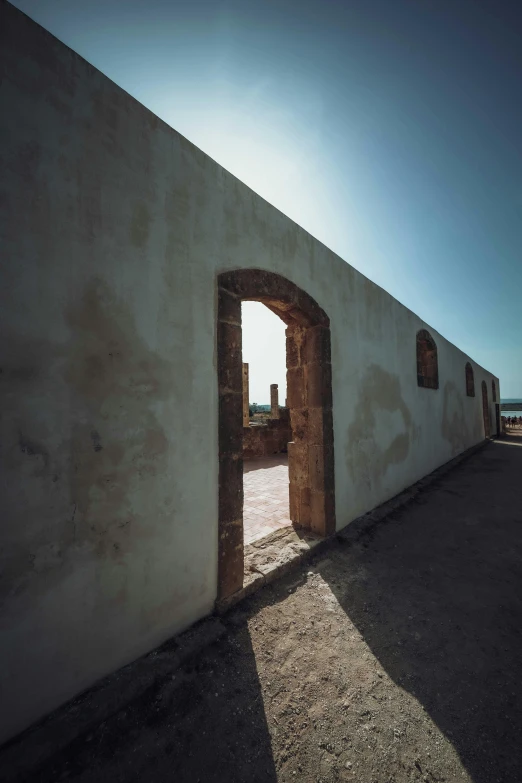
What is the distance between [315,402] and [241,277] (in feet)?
5.71

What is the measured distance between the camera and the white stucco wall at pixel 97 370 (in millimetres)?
1548

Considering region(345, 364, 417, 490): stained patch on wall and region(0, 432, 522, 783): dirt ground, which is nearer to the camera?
region(0, 432, 522, 783): dirt ground

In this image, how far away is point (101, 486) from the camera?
1.81 metres

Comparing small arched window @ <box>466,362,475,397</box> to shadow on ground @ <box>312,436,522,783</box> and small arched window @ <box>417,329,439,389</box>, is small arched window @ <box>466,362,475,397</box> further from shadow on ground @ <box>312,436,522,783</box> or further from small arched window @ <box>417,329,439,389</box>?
shadow on ground @ <box>312,436,522,783</box>

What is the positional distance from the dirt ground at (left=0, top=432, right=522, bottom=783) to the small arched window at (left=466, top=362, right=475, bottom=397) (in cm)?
946

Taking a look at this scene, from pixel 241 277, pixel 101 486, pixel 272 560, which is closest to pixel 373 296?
pixel 241 277

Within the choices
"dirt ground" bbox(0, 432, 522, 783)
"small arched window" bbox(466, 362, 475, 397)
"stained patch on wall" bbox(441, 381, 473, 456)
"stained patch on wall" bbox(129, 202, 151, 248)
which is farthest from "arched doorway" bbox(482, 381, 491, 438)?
"stained patch on wall" bbox(129, 202, 151, 248)

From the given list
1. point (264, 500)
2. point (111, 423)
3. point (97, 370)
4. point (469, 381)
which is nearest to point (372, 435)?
point (264, 500)

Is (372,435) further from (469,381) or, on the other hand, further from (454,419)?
(469,381)

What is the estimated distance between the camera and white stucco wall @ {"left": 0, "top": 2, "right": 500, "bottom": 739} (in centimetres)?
155

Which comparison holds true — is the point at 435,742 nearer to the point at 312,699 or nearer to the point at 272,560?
the point at 312,699

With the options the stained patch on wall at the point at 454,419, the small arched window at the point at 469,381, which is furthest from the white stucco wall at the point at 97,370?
the small arched window at the point at 469,381

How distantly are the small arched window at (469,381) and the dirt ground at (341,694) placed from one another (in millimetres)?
9461

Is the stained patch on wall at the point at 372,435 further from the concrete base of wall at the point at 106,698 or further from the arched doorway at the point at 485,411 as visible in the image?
the arched doorway at the point at 485,411
